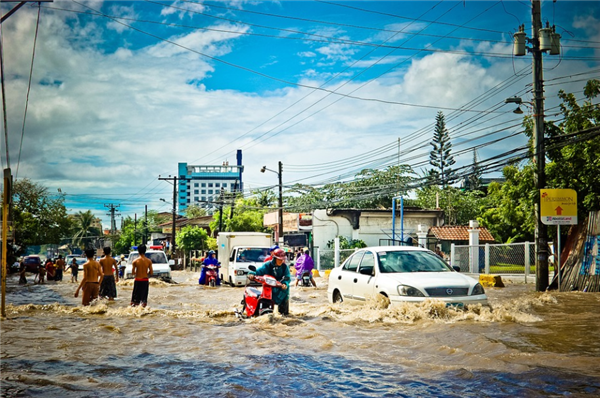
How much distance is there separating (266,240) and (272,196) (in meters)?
57.5

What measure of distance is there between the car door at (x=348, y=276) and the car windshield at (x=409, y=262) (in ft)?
2.53

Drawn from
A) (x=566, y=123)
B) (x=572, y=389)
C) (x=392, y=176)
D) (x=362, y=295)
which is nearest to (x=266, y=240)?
(x=566, y=123)

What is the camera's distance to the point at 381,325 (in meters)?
10.5

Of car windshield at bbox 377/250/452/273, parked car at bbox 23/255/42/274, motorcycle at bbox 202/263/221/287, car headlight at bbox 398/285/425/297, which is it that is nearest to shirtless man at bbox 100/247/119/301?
car windshield at bbox 377/250/452/273

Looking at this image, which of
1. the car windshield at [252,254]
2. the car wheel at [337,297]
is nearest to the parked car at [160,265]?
the car windshield at [252,254]

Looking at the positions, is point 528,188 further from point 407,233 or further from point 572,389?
point 407,233

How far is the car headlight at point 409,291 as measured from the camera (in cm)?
1046

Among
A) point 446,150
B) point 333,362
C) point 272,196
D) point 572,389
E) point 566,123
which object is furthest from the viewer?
point 272,196

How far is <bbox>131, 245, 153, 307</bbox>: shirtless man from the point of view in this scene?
46.3 feet

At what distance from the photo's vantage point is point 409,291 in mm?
10508

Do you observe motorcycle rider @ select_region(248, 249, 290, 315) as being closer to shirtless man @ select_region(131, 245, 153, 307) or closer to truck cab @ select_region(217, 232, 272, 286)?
shirtless man @ select_region(131, 245, 153, 307)

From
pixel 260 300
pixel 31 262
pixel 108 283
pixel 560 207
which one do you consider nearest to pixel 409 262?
pixel 260 300

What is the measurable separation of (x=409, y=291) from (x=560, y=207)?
9.47m

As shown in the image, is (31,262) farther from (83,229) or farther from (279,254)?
(83,229)
